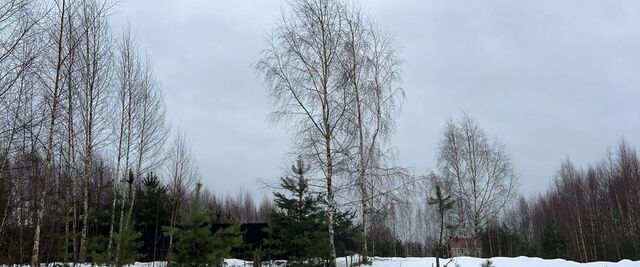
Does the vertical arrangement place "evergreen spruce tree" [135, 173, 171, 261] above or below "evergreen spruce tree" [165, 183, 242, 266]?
above

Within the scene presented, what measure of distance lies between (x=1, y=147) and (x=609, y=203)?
3880 cm

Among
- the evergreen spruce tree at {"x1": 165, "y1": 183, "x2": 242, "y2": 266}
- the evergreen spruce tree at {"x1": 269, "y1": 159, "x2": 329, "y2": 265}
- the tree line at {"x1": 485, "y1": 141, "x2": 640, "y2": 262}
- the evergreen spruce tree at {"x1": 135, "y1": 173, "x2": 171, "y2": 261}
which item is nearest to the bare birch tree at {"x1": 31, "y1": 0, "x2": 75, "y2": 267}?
the evergreen spruce tree at {"x1": 165, "y1": 183, "x2": 242, "y2": 266}

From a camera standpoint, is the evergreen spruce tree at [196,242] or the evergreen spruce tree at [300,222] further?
the evergreen spruce tree at [300,222]

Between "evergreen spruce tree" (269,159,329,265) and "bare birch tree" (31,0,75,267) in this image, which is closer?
"bare birch tree" (31,0,75,267)

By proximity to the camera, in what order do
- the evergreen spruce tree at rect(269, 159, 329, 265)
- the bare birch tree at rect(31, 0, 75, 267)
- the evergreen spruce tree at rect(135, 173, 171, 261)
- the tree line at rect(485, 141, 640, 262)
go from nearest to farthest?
the bare birch tree at rect(31, 0, 75, 267)
the evergreen spruce tree at rect(269, 159, 329, 265)
the evergreen spruce tree at rect(135, 173, 171, 261)
the tree line at rect(485, 141, 640, 262)

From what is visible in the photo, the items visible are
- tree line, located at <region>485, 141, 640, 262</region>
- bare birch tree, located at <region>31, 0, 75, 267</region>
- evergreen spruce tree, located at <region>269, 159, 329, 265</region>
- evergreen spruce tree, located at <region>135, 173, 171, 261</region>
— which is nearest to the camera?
bare birch tree, located at <region>31, 0, 75, 267</region>

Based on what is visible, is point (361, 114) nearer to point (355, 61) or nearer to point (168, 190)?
point (355, 61)

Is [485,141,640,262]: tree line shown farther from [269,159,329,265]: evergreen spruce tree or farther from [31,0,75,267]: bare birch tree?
[31,0,75,267]: bare birch tree

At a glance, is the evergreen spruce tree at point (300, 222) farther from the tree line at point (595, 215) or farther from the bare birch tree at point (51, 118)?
the tree line at point (595, 215)

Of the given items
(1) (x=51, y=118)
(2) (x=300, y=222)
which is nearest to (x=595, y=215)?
(2) (x=300, y=222)

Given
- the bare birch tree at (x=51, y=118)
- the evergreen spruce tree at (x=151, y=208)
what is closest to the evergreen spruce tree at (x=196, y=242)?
the bare birch tree at (x=51, y=118)

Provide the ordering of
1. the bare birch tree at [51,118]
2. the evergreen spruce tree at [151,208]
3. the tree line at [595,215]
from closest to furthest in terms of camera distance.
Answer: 1. the bare birch tree at [51,118]
2. the evergreen spruce tree at [151,208]
3. the tree line at [595,215]

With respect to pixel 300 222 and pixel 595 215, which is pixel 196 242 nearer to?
pixel 300 222

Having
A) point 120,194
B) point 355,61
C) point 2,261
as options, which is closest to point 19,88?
point 2,261
